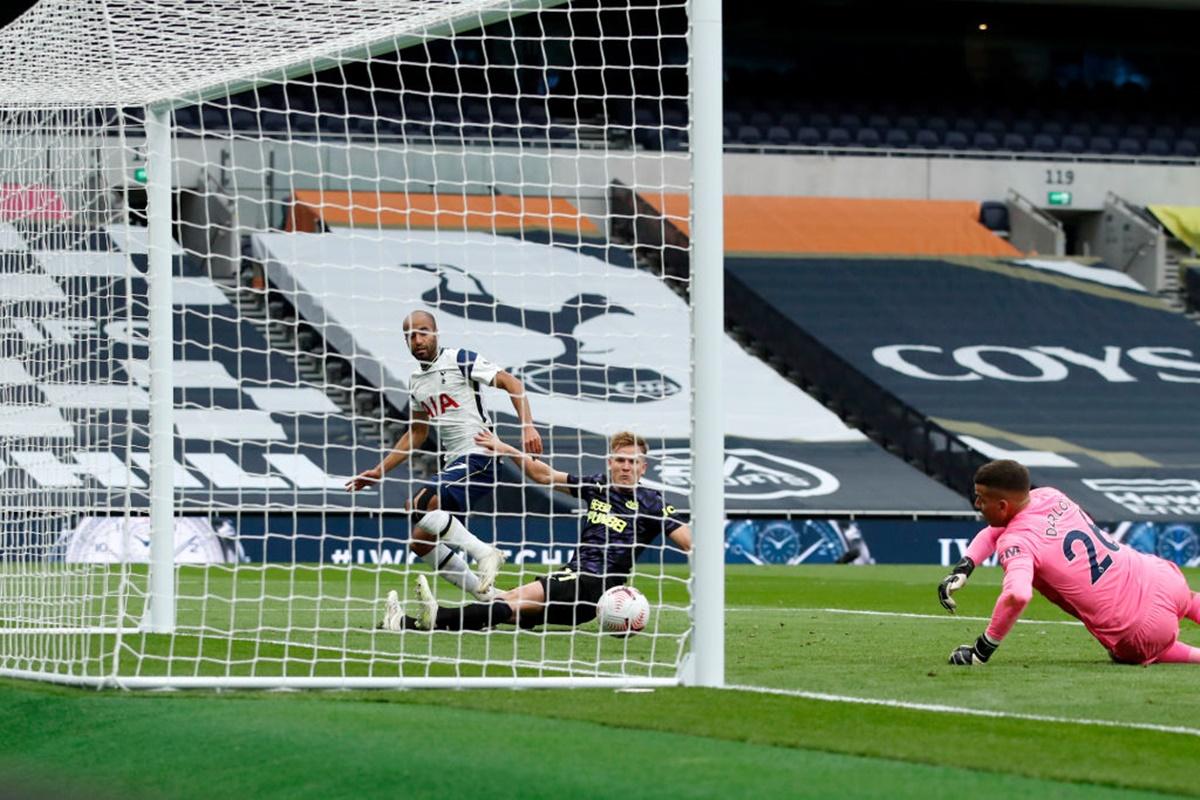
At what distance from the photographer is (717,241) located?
267 inches

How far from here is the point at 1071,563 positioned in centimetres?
775

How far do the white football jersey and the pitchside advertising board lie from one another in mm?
8775

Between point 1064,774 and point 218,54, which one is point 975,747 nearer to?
point 1064,774

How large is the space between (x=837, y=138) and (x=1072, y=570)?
2543 centimetres

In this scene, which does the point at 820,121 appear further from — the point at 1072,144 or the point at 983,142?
the point at 1072,144

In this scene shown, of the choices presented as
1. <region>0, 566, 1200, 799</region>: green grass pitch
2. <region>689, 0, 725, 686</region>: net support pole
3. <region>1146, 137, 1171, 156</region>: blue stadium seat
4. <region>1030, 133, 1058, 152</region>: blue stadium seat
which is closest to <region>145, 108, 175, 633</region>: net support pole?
<region>0, 566, 1200, 799</region>: green grass pitch

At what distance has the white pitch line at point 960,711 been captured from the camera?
19.2 ft

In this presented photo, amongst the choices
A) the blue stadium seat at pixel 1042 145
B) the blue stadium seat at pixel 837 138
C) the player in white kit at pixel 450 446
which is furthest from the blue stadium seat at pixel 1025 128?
the player in white kit at pixel 450 446

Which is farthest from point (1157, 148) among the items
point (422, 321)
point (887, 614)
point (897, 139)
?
point (422, 321)

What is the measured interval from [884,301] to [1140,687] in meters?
22.7

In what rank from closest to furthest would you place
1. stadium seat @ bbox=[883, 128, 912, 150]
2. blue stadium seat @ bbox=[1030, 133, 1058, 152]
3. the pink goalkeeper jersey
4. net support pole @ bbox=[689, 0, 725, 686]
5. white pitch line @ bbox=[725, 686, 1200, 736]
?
1. white pitch line @ bbox=[725, 686, 1200, 736]
2. net support pole @ bbox=[689, 0, 725, 686]
3. the pink goalkeeper jersey
4. stadium seat @ bbox=[883, 128, 912, 150]
5. blue stadium seat @ bbox=[1030, 133, 1058, 152]

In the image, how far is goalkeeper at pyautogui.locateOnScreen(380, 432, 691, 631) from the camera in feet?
28.1

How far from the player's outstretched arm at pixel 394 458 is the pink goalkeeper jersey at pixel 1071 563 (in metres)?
2.72

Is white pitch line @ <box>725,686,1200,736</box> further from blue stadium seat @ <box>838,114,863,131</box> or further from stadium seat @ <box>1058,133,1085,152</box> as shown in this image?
stadium seat @ <box>1058,133,1085,152</box>
